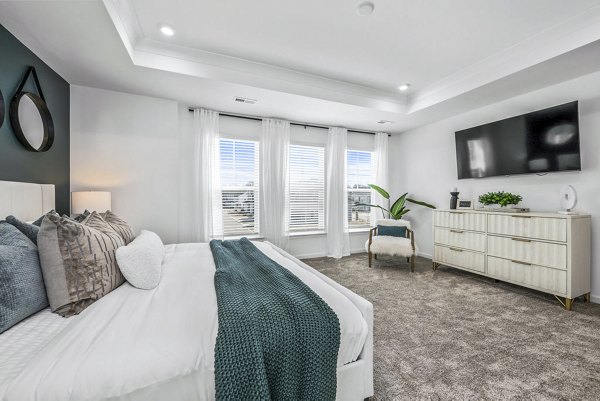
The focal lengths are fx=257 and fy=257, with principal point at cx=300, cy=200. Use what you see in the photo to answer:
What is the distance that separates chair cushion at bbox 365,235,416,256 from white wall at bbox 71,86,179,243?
2.95 m

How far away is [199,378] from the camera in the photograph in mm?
968

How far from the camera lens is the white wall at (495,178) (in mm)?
2812

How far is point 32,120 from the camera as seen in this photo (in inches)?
91.1

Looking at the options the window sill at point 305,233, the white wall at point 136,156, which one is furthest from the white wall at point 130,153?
the window sill at point 305,233

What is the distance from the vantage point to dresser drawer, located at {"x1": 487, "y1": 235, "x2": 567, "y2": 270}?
2.66m

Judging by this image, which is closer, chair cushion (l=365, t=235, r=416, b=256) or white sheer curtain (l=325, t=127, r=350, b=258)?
chair cushion (l=365, t=235, r=416, b=256)

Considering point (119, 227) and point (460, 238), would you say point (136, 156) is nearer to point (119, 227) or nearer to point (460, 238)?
point (119, 227)

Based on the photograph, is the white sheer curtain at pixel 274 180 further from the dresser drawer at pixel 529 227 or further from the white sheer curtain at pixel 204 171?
the dresser drawer at pixel 529 227

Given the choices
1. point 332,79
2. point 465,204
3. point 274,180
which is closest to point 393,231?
point 465,204

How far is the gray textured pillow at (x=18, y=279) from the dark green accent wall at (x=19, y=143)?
2.38 ft

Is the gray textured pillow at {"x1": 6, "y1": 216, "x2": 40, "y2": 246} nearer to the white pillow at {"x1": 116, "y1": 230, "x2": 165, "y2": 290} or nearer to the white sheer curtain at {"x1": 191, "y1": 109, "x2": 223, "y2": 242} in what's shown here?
the white pillow at {"x1": 116, "y1": 230, "x2": 165, "y2": 290}

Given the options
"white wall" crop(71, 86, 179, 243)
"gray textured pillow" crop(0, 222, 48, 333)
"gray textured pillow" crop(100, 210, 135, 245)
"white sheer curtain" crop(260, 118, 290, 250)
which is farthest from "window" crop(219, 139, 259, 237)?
"gray textured pillow" crop(0, 222, 48, 333)

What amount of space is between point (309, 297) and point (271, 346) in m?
0.33

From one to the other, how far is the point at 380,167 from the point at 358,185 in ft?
1.85
